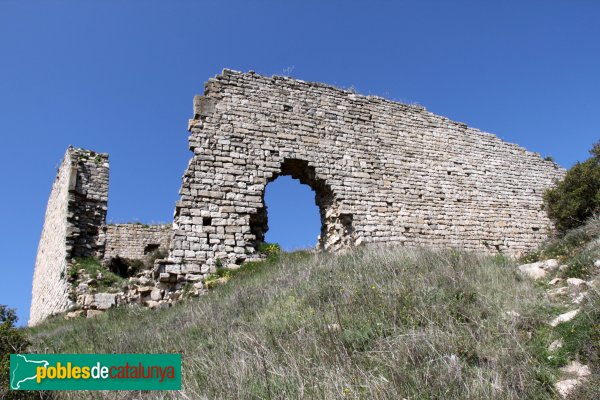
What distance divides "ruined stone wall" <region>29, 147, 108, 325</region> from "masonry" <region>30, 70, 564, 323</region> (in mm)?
39

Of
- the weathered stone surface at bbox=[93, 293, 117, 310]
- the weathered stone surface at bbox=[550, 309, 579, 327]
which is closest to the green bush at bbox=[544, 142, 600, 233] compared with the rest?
the weathered stone surface at bbox=[550, 309, 579, 327]

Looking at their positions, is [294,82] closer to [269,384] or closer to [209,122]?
[209,122]

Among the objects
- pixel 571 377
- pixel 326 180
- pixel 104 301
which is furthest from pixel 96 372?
pixel 326 180

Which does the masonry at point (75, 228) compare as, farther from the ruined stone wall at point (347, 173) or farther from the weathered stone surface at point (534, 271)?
the weathered stone surface at point (534, 271)

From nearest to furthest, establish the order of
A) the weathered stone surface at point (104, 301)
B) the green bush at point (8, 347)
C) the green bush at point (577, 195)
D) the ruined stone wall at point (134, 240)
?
the green bush at point (8, 347) → the weathered stone surface at point (104, 301) → the green bush at point (577, 195) → the ruined stone wall at point (134, 240)

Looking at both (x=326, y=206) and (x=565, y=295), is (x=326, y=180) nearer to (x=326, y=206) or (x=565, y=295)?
(x=326, y=206)

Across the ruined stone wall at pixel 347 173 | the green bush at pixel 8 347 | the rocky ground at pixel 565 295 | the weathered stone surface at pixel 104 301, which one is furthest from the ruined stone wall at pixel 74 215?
the rocky ground at pixel 565 295

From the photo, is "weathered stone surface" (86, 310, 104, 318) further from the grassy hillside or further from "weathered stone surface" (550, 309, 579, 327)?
"weathered stone surface" (550, 309, 579, 327)

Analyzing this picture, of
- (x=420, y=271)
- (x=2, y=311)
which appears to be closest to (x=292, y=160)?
(x=420, y=271)

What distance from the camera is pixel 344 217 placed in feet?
34.8

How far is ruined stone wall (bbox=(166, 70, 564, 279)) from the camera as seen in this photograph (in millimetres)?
9375

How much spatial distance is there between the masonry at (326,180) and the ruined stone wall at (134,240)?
1795 millimetres

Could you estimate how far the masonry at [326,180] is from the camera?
933 cm

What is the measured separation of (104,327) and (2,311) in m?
2.08
